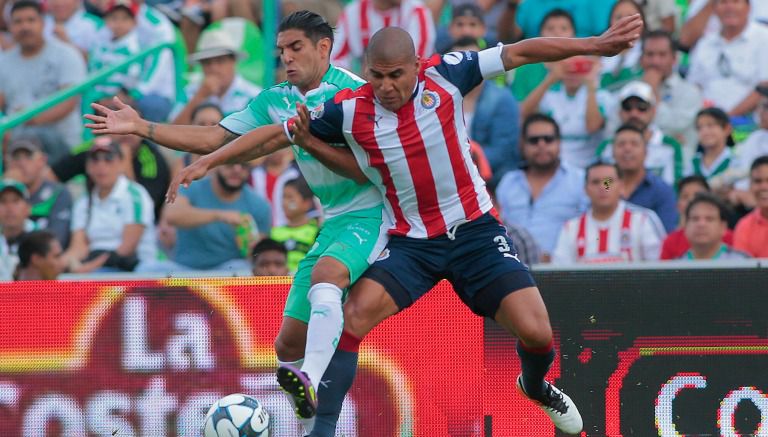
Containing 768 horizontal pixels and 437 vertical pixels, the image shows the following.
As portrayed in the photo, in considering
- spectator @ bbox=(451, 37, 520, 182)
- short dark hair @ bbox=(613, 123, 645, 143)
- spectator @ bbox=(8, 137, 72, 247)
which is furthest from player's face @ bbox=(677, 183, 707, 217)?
spectator @ bbox=(8, 137, 72, 247)

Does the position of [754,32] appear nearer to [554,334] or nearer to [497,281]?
[554,334]

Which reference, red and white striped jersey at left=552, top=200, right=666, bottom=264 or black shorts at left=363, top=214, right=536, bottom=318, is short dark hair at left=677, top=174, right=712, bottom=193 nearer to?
red and white striped jersey at left=552, top=200, right=666, bottom=264

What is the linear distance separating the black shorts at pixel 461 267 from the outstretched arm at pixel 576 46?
895 mm

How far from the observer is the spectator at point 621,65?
12.6 metres

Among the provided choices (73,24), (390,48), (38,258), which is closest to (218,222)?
(38,258)

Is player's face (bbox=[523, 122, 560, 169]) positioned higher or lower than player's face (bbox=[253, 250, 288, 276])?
higher

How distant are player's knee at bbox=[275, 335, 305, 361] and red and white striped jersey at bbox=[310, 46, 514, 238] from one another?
0.84 meters

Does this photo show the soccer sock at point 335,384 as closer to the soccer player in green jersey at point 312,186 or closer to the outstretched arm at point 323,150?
the soccer player in green jersey at point 312,186

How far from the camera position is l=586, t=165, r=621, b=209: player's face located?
34.3ft

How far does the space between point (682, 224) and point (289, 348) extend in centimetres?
443

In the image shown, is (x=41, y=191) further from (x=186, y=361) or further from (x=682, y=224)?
(x=682, y=224)

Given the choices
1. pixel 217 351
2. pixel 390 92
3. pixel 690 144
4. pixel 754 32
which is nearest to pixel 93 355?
pixel 217 351

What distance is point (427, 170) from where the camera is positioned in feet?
23.5

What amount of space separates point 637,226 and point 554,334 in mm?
2270
